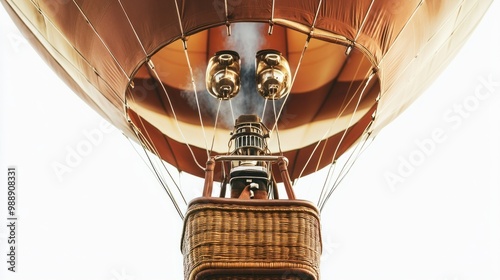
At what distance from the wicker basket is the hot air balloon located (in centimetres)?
15

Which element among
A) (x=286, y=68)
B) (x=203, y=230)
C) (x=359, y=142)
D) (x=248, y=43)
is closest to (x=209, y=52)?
(x=248, y=43)

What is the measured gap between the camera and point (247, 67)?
4.04m

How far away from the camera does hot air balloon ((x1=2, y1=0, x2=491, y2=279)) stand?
3414mm

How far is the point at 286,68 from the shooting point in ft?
12.3

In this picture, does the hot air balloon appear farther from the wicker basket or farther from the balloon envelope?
the wicker basket

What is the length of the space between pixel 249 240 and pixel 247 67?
4.32ft

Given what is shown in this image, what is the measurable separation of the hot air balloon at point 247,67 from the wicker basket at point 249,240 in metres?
0.15

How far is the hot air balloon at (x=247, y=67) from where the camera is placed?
11.2ft

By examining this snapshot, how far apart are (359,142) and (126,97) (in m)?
1.00

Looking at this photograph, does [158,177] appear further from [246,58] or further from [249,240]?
[249,240]

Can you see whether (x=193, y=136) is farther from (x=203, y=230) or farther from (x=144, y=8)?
(x=203, y=230)

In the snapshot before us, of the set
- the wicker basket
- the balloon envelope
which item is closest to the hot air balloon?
the balloon envelope

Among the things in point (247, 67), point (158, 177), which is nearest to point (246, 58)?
point (247, 67)

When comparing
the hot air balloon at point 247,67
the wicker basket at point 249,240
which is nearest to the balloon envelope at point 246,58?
the hot air balloon at point 247,67
